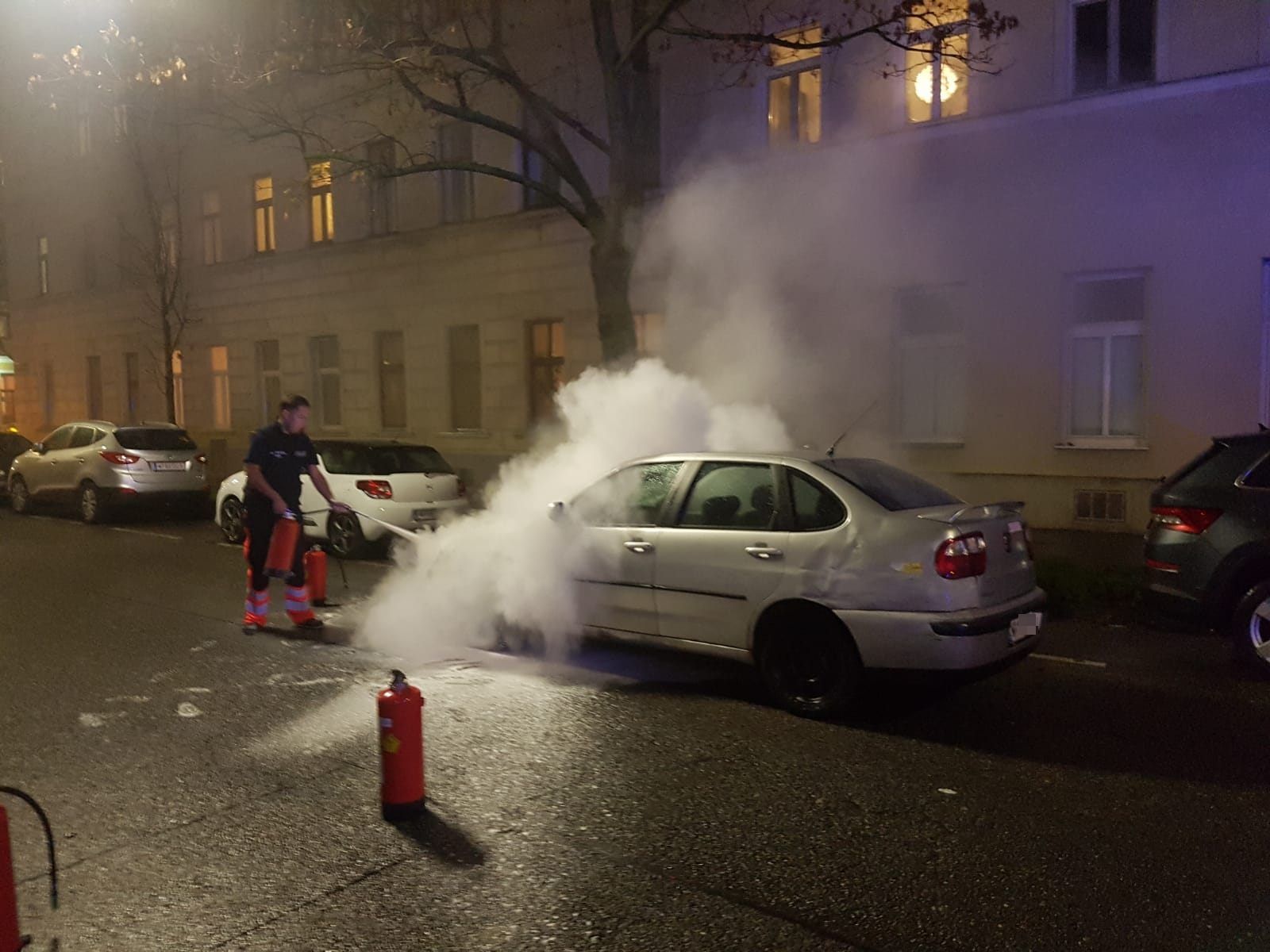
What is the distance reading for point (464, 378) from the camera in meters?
19.8

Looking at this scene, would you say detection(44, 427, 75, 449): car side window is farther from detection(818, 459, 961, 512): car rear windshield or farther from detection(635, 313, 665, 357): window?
detection(818, 459, 961, 512): car rear windshield

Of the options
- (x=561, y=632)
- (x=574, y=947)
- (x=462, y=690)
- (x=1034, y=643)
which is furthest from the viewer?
(x=561, y=632)

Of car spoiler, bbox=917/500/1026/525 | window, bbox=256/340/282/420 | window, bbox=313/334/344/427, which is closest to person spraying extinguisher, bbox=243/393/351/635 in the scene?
car spoiler, bbox=917/500/1026/525

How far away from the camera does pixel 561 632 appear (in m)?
7.11

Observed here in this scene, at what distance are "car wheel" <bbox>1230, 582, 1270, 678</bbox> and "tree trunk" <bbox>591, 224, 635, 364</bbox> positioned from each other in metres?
6.93

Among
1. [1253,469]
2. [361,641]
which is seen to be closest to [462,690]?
[361,641]

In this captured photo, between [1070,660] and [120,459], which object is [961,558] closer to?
[1070,660]

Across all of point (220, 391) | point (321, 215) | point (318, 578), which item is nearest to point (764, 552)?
point (318, 578)

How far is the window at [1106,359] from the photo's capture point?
12.7 meters

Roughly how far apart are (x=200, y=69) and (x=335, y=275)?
Answer: 660 centimetres

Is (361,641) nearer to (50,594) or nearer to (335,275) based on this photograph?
(50,594)

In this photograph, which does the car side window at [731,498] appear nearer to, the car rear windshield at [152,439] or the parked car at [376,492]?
the parked car at [376,492]

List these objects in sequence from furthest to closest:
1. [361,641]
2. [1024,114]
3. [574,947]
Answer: [1024,114], [361,641], [574,947]

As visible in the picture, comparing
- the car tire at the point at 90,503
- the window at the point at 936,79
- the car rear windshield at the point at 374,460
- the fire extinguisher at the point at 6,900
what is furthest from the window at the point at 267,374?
the fire extinguisher at the point at 6,900
